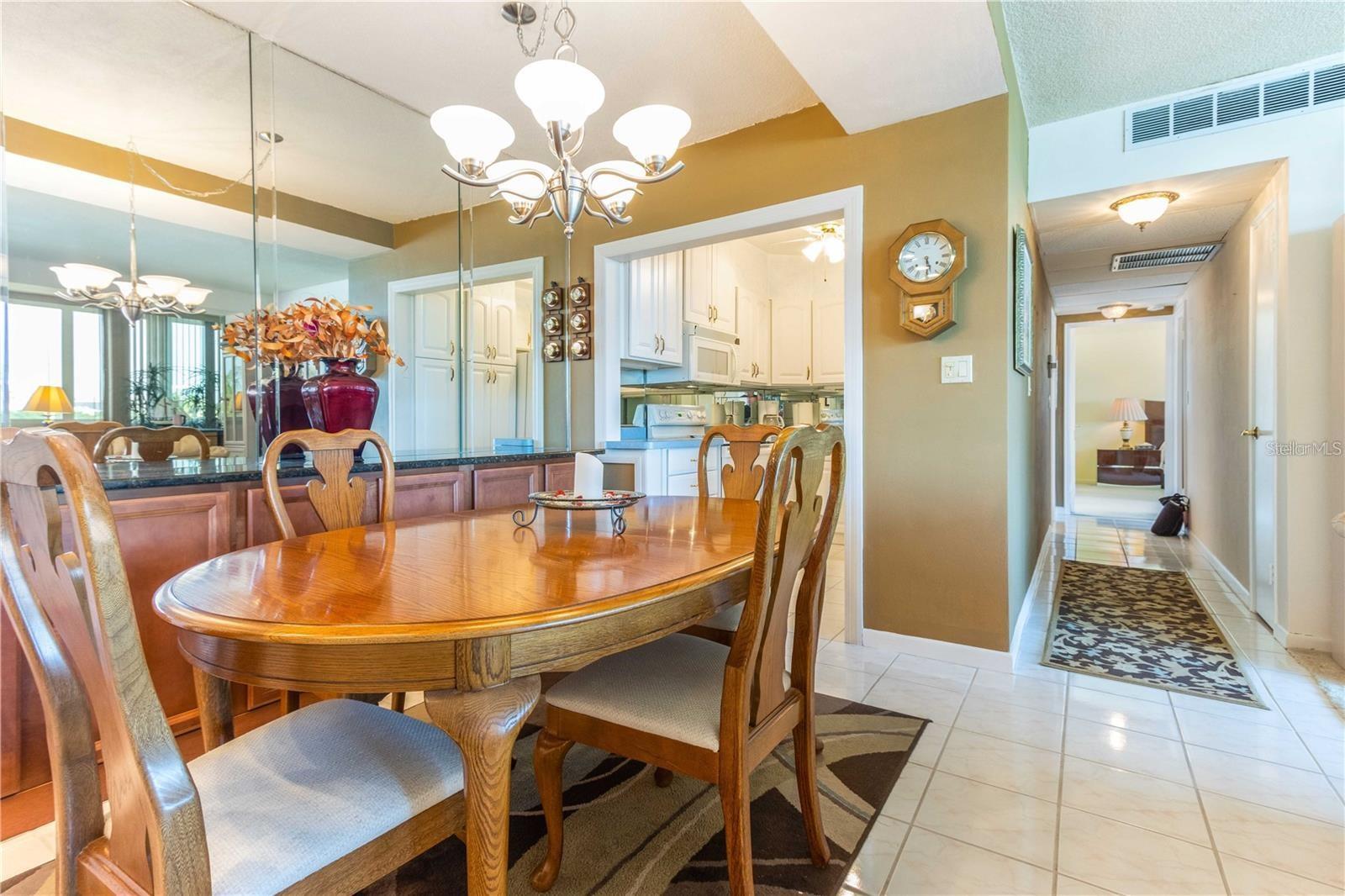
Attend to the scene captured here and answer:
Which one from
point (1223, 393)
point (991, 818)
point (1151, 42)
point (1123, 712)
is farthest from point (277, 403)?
point (1223, 393)

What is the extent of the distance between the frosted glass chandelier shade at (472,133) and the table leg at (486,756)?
62.1 inches

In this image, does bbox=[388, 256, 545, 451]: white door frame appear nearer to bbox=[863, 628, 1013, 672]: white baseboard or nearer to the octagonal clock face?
the octagonal clock face

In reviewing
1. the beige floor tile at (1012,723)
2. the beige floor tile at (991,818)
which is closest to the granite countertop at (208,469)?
the beige floor tile at (991,818)

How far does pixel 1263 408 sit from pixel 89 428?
4871 millimetres

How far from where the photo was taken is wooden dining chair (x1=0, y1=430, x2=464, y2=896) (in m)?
0.62

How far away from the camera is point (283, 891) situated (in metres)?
0.75

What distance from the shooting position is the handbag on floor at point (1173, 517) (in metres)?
5.30

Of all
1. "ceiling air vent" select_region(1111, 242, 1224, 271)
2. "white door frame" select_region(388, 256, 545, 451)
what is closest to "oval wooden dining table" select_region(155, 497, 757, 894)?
"white door frame" select_region(388, 256, 545, 451)

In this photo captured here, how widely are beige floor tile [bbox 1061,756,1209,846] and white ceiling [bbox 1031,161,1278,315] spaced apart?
2.64 m

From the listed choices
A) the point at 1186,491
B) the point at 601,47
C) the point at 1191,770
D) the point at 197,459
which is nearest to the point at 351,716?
the point at 197,459

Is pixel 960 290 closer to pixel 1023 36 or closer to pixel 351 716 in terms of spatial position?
pixel 1023 36

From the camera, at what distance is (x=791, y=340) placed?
5594 millimetres

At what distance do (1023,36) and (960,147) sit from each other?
0.49 metres

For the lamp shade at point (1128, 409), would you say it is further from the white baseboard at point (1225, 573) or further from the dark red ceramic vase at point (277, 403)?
the dark red ceramic vase at point (277, 403)
